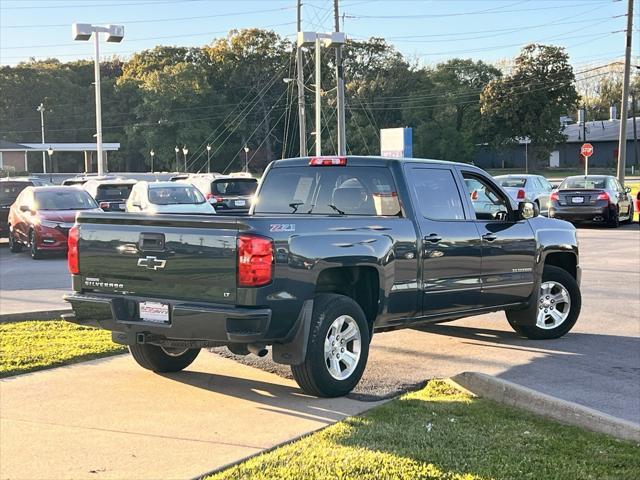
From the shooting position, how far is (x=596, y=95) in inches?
4788

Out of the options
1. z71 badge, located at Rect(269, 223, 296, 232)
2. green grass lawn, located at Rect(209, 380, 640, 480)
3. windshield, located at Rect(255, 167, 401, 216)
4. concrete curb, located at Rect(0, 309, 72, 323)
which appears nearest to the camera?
green grass lawn, located at Rect(209, 380, 640, 480)

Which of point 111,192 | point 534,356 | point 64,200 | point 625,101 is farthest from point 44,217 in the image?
point 625,101

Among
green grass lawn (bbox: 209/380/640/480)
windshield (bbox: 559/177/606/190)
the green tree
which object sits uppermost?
Result: the green tree

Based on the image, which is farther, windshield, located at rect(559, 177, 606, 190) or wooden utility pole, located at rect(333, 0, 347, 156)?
wooden utility pole, located at rect(333, 0, 347, 156)

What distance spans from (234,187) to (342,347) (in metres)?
18.4

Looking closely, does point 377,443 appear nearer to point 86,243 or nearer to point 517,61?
point 86,243

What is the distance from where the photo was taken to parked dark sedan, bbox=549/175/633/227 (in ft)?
83.6

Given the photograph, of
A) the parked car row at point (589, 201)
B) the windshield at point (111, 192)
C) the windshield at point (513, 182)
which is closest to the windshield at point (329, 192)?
the windshield at point (111, 192)

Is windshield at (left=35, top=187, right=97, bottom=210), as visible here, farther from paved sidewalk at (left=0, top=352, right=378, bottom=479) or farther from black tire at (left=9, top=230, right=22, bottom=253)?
paved sidewalk at (left=0, top=352, right=378, bottom=479)

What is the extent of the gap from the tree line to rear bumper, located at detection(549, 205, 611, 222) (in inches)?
1923

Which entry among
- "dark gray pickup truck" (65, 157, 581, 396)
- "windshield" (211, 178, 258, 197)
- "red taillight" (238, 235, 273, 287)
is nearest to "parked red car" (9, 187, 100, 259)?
"windshield" (211, 178, 258, 197)

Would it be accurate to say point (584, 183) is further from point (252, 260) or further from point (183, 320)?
point (183, 320)

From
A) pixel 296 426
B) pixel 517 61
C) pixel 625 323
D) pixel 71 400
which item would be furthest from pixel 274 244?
pixel 517 61

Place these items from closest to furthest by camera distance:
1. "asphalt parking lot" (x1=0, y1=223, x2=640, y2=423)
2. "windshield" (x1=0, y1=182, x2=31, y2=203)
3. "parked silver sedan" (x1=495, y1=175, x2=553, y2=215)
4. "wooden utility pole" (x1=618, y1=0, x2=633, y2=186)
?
"asphalt parking lot" (x1=0, y1=223, x2=640, y2=423)
"windshield" (x1=0, y1=182, x2=31, y2=203)
"parked silver sedan" (x1=495, y1=175, x2=553, y2=215)
"wooden utility pole" (x1=618, y1=0, x2=633, y2=186)
